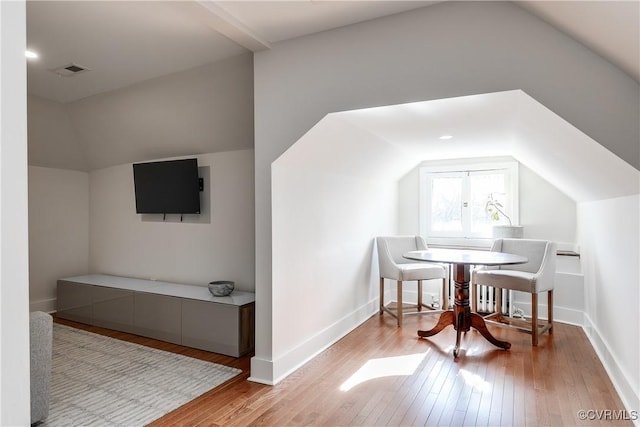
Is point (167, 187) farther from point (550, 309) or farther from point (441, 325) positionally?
point (550, 309)

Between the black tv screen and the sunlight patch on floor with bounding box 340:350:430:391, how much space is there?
8.40ft

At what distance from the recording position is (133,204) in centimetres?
516

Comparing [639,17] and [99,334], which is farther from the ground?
[639,17]

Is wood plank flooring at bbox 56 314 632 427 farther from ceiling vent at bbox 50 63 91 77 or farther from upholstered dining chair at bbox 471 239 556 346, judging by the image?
ceiling vent at bbox 50 63 91 77

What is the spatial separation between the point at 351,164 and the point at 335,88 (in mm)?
1298

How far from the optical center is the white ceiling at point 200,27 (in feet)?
5.67

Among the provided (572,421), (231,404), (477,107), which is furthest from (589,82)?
(231,404)

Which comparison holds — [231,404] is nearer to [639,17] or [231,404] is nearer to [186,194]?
[186,194]

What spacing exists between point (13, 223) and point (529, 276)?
13.9 feet

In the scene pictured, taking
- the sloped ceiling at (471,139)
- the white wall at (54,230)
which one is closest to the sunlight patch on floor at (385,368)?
the sloped ceiling at (471,139)

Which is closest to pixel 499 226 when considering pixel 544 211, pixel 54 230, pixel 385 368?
pixel 544 211

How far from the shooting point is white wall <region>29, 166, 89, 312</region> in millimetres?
4996

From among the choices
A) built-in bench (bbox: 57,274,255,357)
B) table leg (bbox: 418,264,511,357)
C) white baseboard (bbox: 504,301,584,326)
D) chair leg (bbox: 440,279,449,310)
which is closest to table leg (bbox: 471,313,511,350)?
table leg (bbox: 418,264,511,357)

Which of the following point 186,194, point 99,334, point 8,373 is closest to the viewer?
point 8,373
